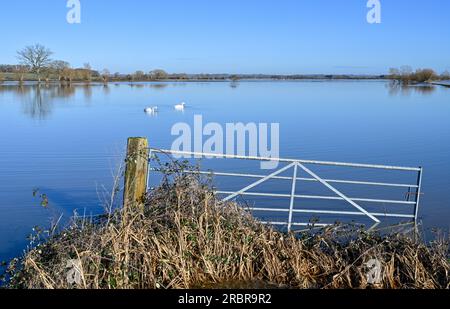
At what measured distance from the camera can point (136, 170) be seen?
6.75 meters

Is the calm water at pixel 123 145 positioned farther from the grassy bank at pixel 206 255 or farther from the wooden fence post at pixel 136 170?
the grassy bank at pixel 206 255

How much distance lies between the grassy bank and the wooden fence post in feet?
1.18

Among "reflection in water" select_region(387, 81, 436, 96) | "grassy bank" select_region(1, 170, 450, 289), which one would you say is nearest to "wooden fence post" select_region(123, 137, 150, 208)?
"grassy bank" select_region(1, 170, 450, 289)

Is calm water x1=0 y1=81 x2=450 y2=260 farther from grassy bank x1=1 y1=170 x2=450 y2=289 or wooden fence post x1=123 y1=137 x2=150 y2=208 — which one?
grassy bank x1=1 y1=170 x2=450 y2=289

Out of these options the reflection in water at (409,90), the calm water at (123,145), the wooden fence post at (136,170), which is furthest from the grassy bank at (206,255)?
the reflection in water at (409,90)

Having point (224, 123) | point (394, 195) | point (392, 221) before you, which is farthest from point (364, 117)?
point (392, 221)

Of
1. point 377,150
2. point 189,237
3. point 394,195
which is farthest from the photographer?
point 377,150

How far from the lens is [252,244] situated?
19.5 ft

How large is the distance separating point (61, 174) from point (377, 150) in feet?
36.3

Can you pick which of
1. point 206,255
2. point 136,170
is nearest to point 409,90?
point 136,170

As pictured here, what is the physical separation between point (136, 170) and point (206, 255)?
1782mm

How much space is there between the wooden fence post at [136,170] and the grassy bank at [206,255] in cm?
36

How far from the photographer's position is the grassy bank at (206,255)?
523 centimetres
